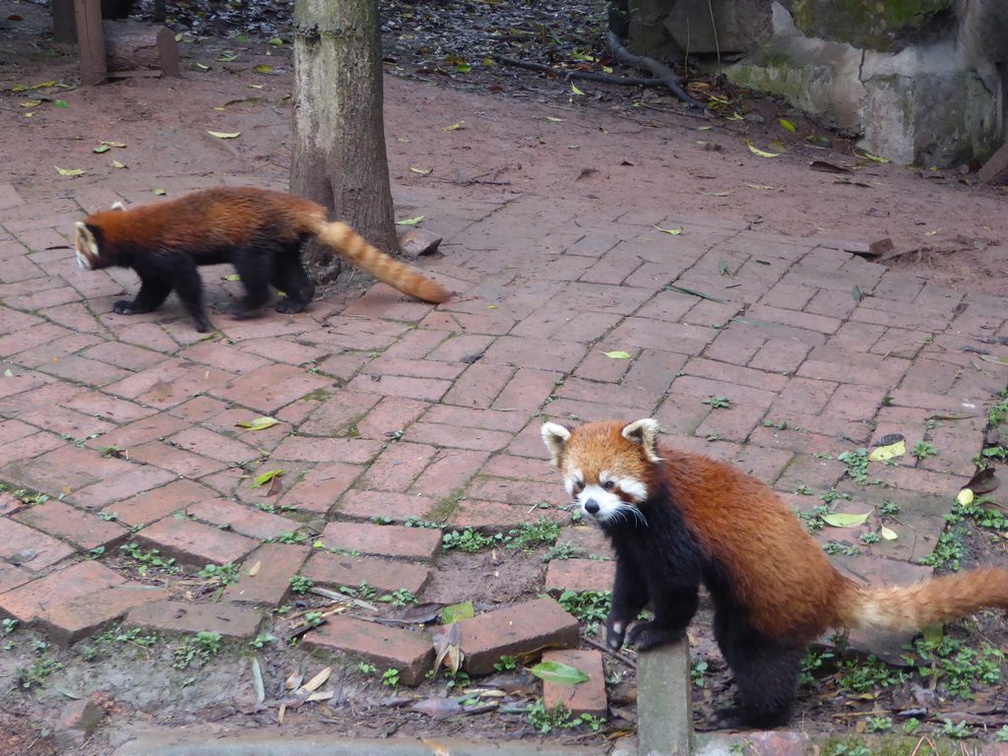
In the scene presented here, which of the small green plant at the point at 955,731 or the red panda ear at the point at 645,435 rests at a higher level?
the red panda ear at the point at 645,435

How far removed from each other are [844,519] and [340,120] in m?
3.64

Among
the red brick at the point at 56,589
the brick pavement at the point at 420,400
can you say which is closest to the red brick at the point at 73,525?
the brick pavement at the point at 420,400

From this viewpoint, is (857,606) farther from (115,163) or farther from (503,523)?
(115,163)

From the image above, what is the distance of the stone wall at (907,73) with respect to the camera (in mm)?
9961

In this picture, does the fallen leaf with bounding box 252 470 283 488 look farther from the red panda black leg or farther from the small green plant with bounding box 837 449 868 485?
the small green plant with bounding box 837 449 868 485

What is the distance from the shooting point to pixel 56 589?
3605mm

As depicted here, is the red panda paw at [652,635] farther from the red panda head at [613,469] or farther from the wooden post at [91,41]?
the wooden post at [91,41]

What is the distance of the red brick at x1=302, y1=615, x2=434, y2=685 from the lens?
3350mm

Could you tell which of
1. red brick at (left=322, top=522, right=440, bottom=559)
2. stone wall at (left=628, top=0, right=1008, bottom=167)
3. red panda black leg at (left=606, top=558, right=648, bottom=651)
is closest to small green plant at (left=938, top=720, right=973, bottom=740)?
red panda black leg at (left=606, top=558, right=648, bottom=651)

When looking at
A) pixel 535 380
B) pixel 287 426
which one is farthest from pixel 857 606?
pixel 287 426

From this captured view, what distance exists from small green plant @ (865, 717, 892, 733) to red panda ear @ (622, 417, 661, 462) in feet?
3.03

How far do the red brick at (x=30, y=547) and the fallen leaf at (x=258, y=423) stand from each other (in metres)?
1.04

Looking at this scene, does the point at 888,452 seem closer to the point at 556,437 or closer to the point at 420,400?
the point at 556,437

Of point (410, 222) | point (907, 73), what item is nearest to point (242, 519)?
point (410, 222)
